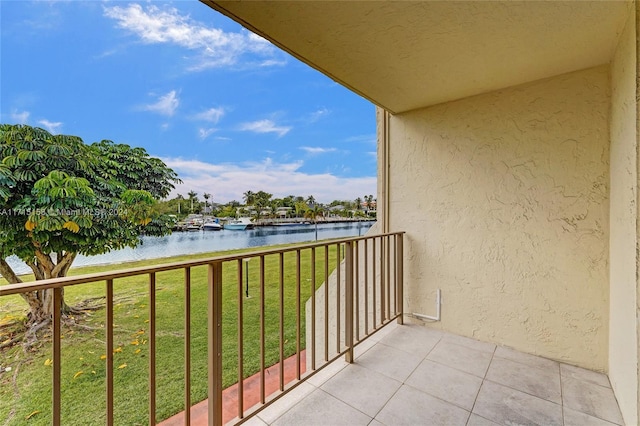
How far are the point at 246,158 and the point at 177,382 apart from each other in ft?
23.2

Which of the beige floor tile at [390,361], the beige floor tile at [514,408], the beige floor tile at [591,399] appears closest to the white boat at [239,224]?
the beige floor tile at [390,361]

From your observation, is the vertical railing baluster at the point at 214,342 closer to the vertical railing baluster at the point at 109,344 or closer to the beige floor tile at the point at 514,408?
the vertical railing baluster at the point at 109,344

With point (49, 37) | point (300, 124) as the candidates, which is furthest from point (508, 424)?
point (300, 124)

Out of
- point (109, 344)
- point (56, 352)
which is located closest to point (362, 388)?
point (109, 344)

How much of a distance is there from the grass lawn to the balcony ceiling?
5.10ft

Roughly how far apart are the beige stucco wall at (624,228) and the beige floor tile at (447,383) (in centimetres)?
70

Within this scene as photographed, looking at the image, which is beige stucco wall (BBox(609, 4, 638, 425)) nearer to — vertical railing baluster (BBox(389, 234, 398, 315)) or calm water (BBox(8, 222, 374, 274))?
vertical railing baluster (BBox(389, 234, 398, 315))

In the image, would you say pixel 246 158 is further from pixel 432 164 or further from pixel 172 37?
pixel 432 164

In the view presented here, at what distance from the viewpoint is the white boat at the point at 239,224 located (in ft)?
17.2

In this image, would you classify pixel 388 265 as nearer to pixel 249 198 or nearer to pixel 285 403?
pixel 285 403

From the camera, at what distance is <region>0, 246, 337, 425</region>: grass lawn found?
119 inches

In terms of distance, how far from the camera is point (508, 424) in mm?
1406

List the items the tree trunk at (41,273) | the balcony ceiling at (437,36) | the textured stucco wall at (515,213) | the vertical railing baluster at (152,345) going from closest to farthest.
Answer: the vertical railing baluster at (152,345) → the balcony ceiling at (437,36) → the textured stucco wall at (515,213) → the tree trunk at (41,273)

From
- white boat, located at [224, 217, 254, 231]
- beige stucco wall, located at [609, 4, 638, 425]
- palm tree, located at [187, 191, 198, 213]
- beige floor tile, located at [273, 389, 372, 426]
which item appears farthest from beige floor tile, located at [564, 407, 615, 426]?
palm tree, located at [187, 191, 198, 213]
